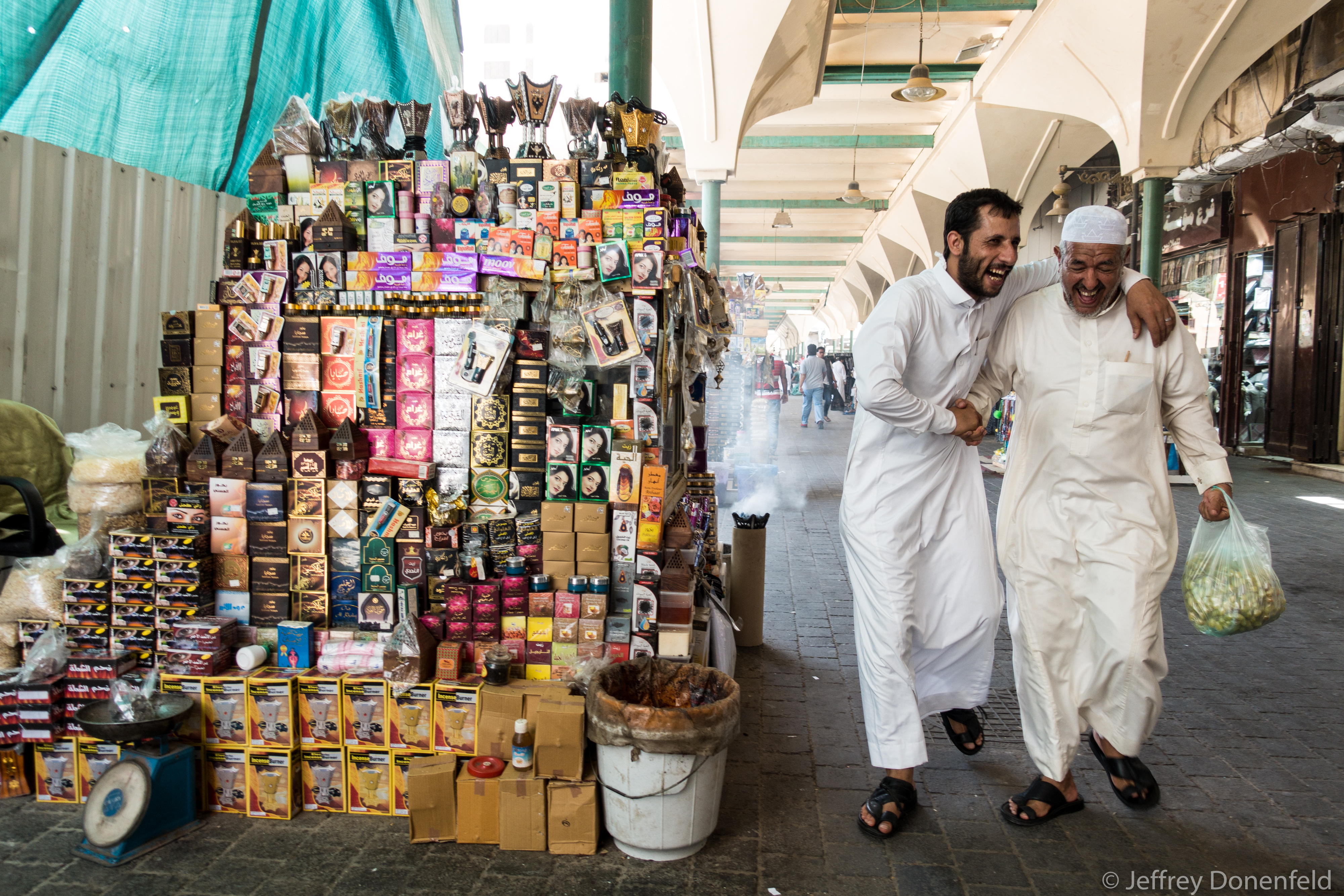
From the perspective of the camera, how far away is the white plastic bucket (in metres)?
2.45

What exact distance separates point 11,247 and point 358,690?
286 cm

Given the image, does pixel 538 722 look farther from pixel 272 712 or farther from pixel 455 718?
pixel 272 712

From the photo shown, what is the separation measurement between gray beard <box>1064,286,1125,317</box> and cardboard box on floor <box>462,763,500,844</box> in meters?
2.33

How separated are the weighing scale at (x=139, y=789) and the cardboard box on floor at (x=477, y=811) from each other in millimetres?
875

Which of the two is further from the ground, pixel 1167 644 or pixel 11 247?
pixel 11 247

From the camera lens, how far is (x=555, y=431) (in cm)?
296

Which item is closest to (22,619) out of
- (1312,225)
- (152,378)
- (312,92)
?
(152,378)

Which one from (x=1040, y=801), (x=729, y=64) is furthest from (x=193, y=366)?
(x=729, y=64)

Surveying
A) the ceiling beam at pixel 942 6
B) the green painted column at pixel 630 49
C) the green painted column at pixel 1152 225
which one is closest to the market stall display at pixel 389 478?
the green painted column at pixel 630 49

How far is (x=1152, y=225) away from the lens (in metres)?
10.8

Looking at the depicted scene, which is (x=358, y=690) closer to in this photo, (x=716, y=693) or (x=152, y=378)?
(x=716, y=693)

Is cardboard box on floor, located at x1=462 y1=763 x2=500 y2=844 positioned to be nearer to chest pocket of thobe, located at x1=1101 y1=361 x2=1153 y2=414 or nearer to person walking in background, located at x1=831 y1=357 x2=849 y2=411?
chest pocket of thobe, located at x1=1101 y1=361 x2=1153 y2=414

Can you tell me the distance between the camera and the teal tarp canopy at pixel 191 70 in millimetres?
3266

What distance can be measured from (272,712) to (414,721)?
47cm
